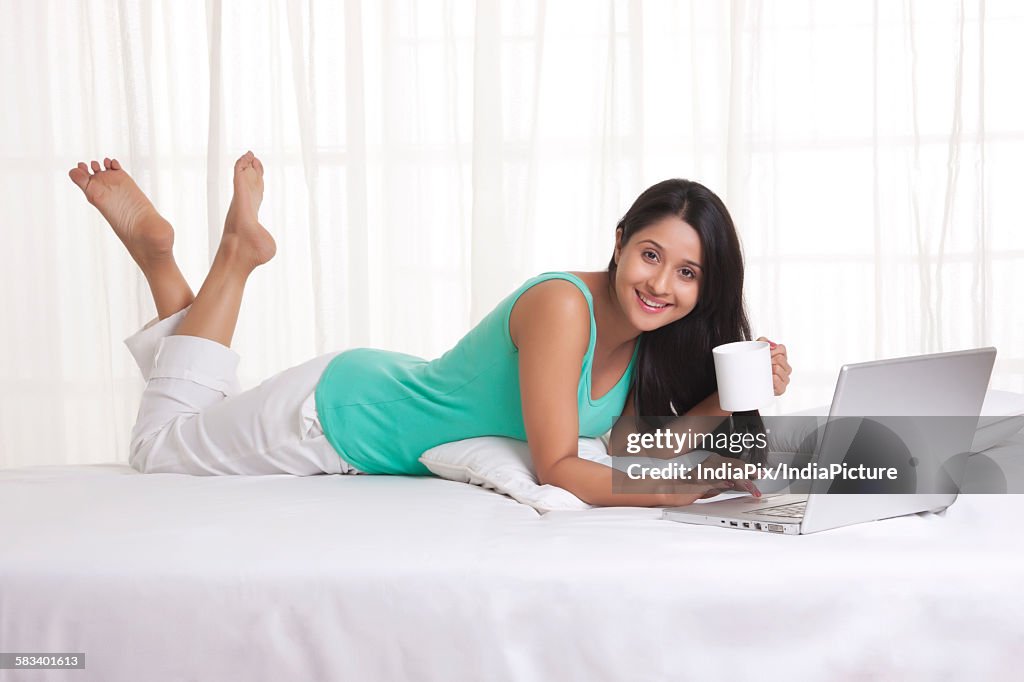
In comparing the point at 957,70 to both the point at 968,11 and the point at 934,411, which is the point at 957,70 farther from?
the point at 934,411

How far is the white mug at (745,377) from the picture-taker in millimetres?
1415

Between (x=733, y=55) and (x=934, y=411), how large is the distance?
2.18 meters

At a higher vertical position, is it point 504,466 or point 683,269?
point 683,269

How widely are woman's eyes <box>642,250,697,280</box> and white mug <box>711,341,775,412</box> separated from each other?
0.25 metres

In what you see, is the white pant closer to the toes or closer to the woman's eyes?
the toes

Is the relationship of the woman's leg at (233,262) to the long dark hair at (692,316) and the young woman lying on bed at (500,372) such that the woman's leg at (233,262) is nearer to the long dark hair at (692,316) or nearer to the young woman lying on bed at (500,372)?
the young woman lying on bed at (500,372)

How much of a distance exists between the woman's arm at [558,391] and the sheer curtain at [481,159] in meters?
1.67

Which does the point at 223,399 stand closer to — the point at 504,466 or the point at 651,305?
the point at 504,466

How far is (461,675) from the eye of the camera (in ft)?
3.58

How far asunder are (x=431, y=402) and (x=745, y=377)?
0.67 metres

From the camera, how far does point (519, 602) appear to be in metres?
1.10

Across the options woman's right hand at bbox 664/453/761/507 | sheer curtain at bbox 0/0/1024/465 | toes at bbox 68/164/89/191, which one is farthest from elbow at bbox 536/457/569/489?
sheer curtain at bbox 0/0/1024/465

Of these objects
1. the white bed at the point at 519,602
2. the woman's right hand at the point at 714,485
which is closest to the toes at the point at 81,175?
the white bed at the point at 519,602
